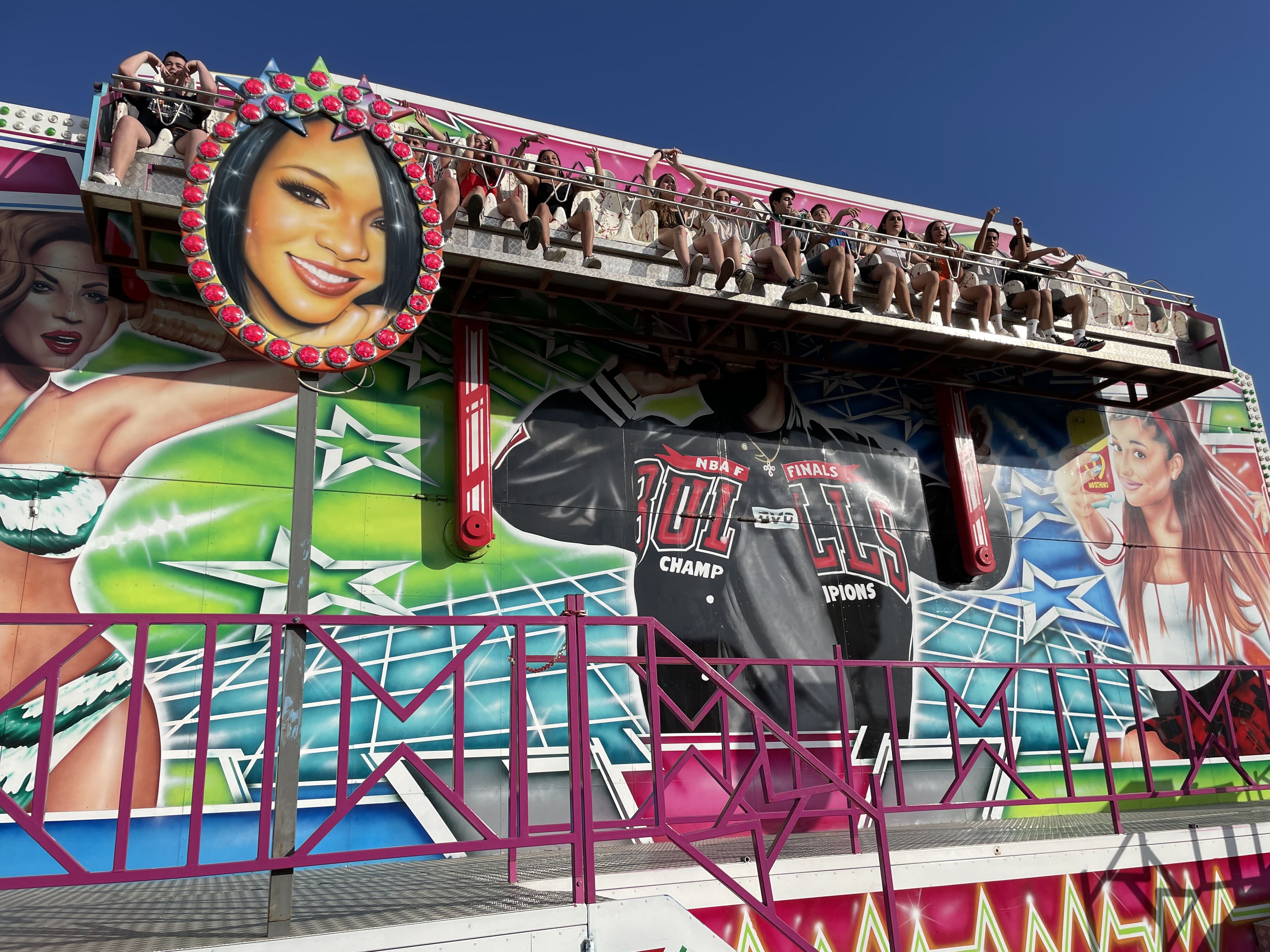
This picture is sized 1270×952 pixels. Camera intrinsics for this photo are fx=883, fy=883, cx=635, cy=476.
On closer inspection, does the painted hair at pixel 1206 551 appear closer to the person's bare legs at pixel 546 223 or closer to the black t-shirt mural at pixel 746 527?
the black t-shirt mural at pixel 746 527

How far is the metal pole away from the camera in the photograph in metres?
3.80

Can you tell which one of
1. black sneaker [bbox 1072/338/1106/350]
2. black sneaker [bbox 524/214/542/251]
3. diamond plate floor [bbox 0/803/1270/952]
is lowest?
diamond plate floor [bbox 0/803/1270/952]

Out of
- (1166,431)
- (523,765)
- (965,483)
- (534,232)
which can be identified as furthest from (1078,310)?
(523,765)

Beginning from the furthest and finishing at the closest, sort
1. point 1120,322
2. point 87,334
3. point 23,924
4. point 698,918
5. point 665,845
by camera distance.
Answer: point 1120,322
point 87,334
point 665,845
point 698,918
point 23,924

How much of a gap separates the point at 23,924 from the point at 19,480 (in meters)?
4.42

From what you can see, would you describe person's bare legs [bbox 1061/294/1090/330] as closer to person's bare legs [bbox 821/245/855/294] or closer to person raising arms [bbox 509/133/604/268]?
person's bare legs [bbox 821/245/855/294]

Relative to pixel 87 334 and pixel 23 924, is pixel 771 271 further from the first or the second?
pixel 23 924

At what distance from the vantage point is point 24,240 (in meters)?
7.90

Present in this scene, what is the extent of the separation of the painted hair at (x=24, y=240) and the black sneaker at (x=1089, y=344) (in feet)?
35.6

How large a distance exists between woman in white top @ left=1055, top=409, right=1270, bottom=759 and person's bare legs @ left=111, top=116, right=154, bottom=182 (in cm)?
1147

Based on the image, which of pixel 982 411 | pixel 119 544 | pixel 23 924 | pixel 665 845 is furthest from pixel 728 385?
pixel 23 924

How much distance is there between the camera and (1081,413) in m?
12.8

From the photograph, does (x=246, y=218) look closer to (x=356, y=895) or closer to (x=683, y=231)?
(x=356, y=895)

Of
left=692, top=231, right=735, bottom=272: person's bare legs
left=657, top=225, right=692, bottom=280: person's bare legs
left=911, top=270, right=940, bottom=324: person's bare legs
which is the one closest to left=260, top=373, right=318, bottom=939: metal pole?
left=657, top=225, right=692, bottom=280: person's bare legs
